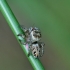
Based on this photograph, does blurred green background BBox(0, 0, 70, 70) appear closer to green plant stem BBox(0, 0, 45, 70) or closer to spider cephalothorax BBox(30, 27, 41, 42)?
spider cephalothorax BBox(30, 27, 41, 42)

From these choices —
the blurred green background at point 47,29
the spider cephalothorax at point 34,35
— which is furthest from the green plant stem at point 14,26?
the blurred green background at point 47,29

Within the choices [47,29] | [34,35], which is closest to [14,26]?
[34,35]

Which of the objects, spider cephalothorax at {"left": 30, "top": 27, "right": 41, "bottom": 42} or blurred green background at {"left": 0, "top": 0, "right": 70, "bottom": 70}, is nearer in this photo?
spider cephalothorax at {"left": 30, "top": 27, "right": 41, "bottom": 42}

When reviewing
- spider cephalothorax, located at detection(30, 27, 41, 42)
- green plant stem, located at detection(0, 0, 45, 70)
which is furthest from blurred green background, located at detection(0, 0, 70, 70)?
green plant stem, located at detection(0, 0, 45, 70)

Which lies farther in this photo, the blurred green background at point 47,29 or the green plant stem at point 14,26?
the blurred green background at point 47,29

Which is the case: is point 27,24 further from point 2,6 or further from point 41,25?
point 2,6

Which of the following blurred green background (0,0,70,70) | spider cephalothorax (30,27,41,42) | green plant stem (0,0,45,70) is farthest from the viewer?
blurred green background (0,0,70,70)

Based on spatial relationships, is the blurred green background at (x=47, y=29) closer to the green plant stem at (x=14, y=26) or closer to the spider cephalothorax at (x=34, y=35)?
the spider cephalothorax at (x=34, y=35)

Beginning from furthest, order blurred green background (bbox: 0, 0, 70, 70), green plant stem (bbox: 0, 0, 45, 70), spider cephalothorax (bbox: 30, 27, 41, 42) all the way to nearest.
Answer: blurred green background (bbox: 0, 0, 70, 70) → spider cephalothorax (bbox: 30, 27, 41, 42) → green plant stem (bbox: 0, 0, 45, 70)
